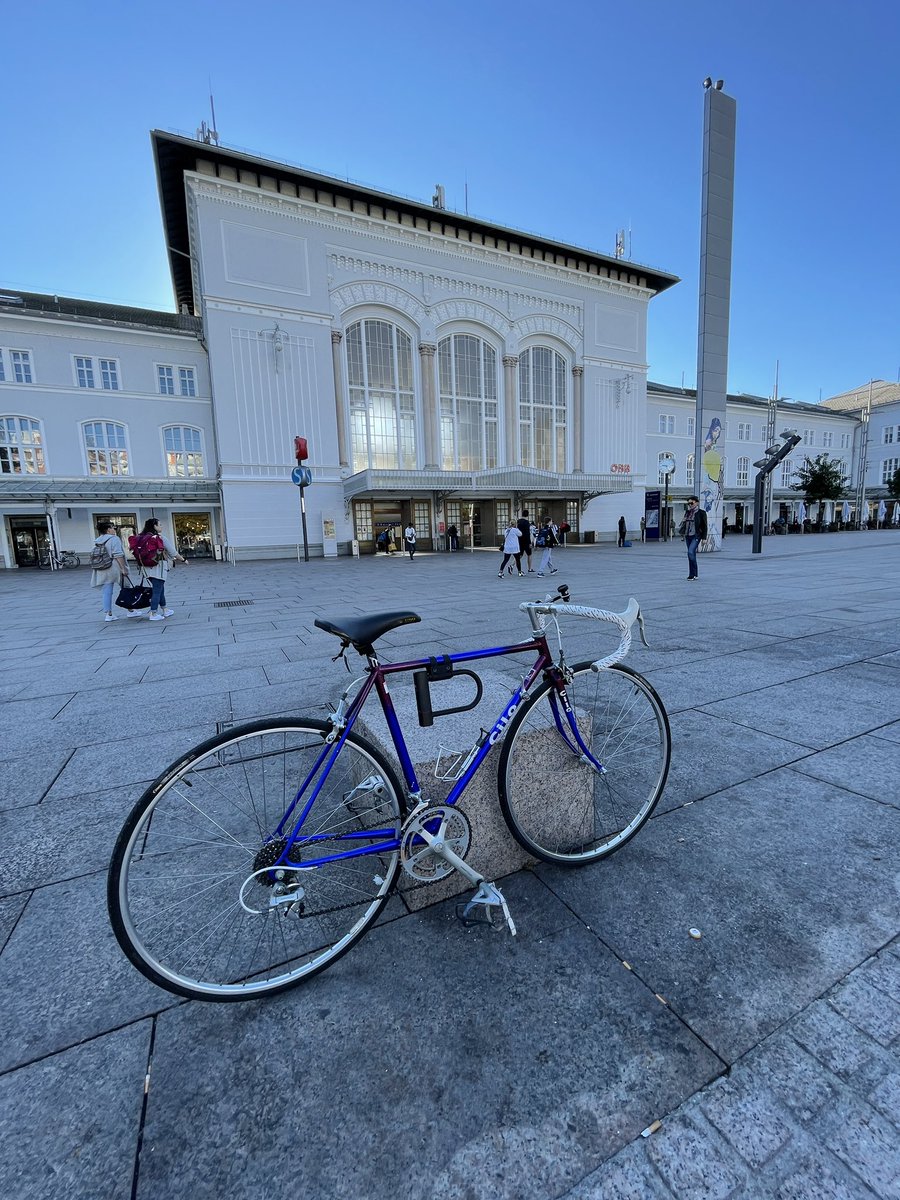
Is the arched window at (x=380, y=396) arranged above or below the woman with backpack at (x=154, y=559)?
above

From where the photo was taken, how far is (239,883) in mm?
2291

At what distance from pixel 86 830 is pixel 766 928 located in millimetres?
3143

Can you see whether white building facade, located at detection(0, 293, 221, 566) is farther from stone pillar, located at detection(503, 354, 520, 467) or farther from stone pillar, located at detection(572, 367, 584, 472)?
stone pillar, located at detection(572, 367, 584, 472)

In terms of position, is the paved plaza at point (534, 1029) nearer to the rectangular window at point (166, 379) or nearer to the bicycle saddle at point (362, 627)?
the bicycle saddle at point (362, 627)

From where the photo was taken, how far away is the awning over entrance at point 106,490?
88.8 feet

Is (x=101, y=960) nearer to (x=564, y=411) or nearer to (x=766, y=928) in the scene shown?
(x=766, y=928)

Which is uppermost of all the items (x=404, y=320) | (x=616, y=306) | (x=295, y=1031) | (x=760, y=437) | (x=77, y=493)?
(x=616, y=306)

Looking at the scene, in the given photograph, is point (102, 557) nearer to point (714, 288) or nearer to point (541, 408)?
point (714, 288)

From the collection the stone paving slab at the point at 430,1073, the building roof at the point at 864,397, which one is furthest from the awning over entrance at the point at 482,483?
the building roof at the point at 864,397

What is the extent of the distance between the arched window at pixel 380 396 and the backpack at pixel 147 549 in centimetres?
2202

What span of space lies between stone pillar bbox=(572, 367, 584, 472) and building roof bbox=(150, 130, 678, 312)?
789cm

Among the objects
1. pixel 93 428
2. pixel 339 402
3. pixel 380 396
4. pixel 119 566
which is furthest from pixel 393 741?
pixel 93 428

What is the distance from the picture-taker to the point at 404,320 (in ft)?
101

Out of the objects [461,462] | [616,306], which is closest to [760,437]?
[616,306]
